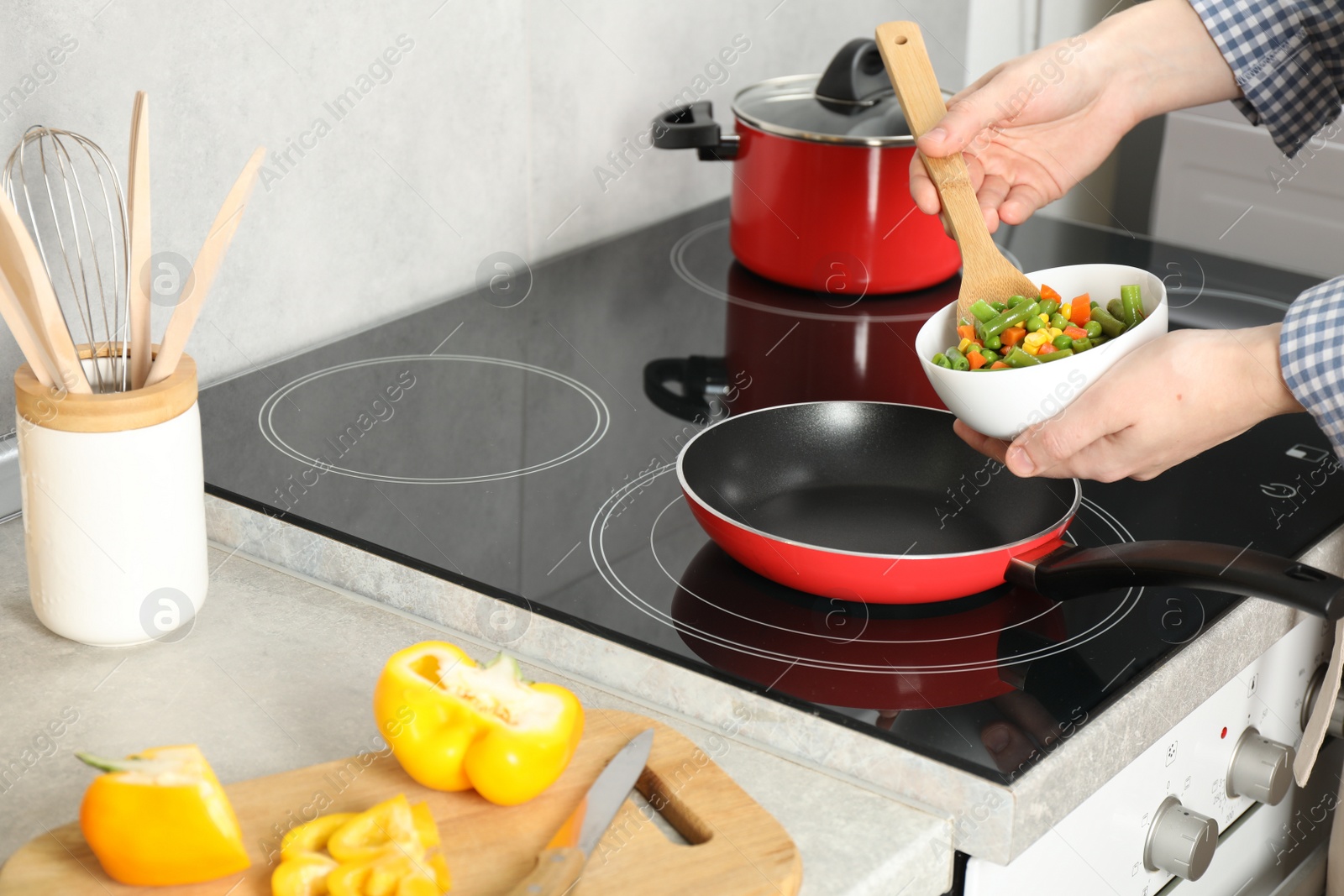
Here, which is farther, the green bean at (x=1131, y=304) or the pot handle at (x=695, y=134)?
the pot handle at (x=695, y=134)

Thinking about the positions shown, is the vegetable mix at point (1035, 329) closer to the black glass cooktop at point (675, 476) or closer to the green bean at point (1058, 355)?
the green bean at point (1058, 355)

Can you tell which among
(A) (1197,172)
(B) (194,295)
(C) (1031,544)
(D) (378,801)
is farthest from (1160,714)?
(A) (1197,172)

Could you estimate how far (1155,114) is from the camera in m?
1.08

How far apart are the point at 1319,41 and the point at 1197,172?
1064 millimetres

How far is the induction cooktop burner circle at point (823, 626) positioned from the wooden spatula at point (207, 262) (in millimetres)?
279

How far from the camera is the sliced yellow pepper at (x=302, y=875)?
0.53 metres

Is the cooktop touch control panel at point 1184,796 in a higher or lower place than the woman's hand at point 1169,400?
lower

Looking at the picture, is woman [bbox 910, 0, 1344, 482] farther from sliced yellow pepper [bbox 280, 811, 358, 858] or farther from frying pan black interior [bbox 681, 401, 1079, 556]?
sliced yellow pepper [bbox 280, 811, 358, 858]

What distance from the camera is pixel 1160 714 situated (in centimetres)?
71

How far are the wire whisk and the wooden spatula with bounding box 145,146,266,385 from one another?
5.7 inches

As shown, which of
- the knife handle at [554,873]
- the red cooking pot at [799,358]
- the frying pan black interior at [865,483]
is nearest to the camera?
the knife handle at [554,873]

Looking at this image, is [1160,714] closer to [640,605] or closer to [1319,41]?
[640,605]

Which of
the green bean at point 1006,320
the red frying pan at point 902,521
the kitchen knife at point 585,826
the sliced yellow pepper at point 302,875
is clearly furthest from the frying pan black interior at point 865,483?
the sliced yellow pepper at point 302,875

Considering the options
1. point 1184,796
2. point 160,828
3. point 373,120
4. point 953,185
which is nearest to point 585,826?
point 160,828
